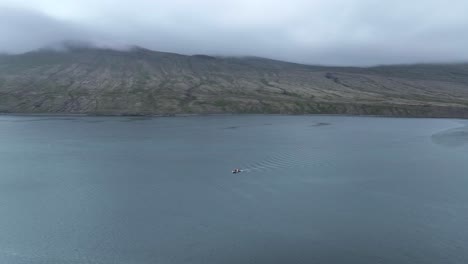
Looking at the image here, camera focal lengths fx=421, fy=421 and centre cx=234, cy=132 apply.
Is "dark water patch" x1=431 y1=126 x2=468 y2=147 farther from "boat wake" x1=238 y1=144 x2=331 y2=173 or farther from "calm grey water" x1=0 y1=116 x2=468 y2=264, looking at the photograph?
"boat wake" x1=238 y1=144 x2=331 y2=173

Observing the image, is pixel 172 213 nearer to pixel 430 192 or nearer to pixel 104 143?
pixel 430 192

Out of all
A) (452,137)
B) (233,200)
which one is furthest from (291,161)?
(452,137)

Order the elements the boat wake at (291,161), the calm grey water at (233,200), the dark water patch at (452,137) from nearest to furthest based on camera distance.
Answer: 1. the calm grey water at (233,200)
2. the boat wake at (291,161)
3. the dark water patch at (452,137)

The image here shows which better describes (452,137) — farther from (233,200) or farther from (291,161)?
(233,200)

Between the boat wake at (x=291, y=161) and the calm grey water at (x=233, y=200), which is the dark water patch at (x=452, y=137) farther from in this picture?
the boat wake at (x=291, y=161)

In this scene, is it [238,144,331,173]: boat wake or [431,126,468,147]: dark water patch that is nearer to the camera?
[238,144,331,173]: boat wake

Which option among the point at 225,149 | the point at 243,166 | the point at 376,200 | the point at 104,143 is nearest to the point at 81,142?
the point at 104,143

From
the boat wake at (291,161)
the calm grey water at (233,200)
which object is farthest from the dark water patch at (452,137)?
the boat wake at (291,161)

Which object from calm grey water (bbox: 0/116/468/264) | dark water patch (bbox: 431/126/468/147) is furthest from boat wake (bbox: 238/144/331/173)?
dark water patch (bbox: 431/126/468/147)
